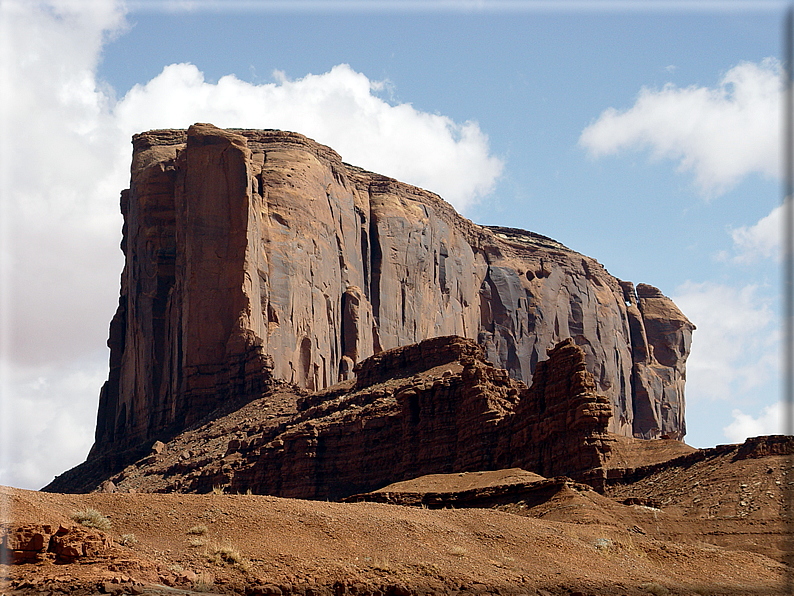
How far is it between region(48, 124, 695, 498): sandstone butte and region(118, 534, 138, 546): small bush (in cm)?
3379

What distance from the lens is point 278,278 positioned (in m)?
86.8

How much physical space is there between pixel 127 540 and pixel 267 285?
61.2 m

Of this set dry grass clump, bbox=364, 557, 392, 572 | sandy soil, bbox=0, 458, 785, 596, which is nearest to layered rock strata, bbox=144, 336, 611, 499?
sandy soil, bbox=0, 458, 785, 596

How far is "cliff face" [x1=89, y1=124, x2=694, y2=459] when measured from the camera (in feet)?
274

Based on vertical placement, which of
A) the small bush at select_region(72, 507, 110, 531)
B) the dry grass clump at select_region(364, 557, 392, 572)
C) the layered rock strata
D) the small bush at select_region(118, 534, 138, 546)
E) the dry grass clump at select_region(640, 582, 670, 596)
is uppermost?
the layered rock strata

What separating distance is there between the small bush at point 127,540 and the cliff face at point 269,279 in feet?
151

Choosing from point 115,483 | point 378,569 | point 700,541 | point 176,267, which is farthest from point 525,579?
point 176,267

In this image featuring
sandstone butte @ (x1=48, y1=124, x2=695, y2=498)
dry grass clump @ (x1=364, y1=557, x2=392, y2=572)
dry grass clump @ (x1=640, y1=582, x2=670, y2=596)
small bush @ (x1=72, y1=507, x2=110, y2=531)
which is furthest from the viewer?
sandstone butte @ (x1=48, y1=124, x2=695, y2=498)

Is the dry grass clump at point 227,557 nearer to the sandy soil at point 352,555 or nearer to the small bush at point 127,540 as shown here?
the sandy soil at point 352,555

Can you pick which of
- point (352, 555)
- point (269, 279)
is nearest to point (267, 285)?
point (269, 279)

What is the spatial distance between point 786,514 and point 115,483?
145ft

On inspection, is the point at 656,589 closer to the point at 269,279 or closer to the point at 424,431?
the point at 424,431

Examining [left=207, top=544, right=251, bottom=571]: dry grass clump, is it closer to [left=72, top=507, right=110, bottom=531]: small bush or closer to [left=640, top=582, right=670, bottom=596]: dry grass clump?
[left=72, top=507, right=110, bottom=531]: small bush

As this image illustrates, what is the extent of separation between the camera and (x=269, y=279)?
8606cm
